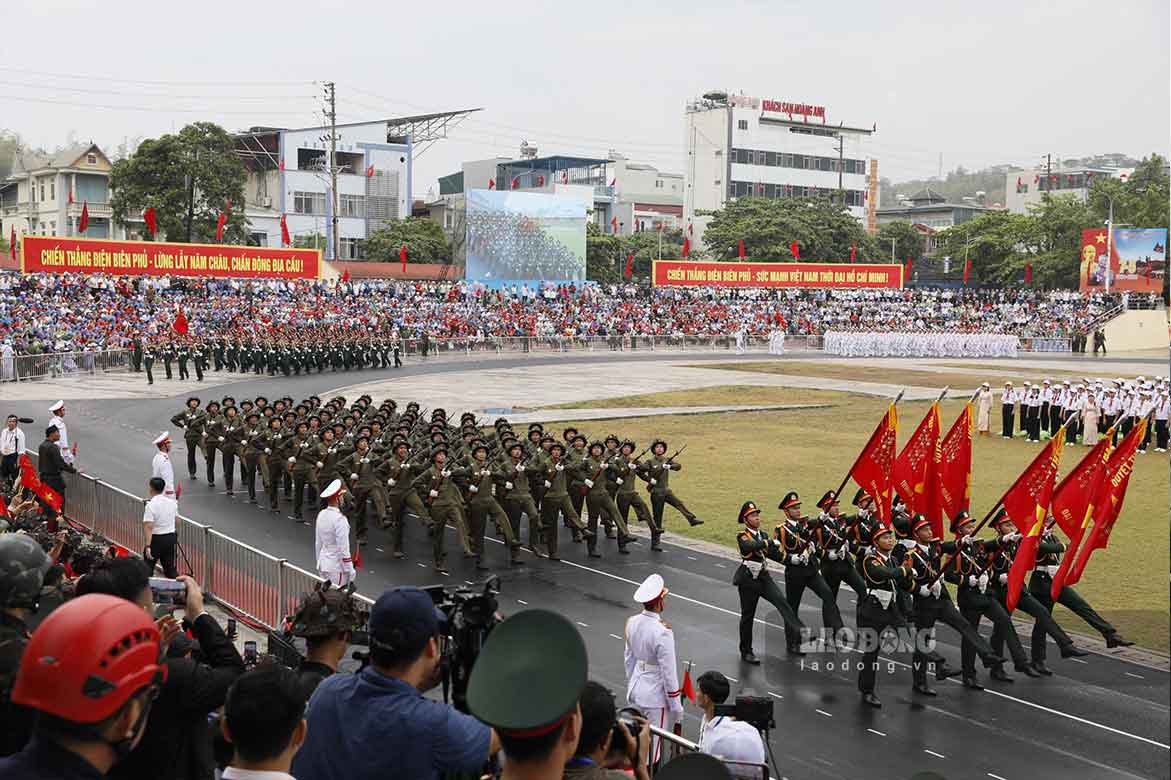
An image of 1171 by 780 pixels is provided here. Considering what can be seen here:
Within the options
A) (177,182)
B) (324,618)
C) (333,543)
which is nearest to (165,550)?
(333,543)

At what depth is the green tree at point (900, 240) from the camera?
89625 millimetres

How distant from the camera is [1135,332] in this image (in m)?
57.9

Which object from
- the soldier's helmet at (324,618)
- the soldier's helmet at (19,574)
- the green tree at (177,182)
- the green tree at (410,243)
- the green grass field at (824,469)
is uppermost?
the green tree at (177,182)

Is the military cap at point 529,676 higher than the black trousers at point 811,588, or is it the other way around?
the military cap at point 529,676

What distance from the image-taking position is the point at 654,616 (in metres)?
7.12

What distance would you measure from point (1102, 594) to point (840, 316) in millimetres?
51911

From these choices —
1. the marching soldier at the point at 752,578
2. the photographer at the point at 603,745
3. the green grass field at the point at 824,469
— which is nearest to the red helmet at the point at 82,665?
the photographer at the point at 603,745

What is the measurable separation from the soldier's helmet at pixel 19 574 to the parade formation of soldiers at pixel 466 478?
29.7 feet

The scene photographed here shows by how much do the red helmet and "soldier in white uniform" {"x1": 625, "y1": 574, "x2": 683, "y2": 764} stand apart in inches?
184

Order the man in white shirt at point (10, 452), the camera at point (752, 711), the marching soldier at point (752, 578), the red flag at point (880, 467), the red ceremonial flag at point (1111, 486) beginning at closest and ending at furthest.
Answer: the camera at point (752, 711) → the marching soldier at point (752, 578) → the red ceremonial flag at point (1111, 486) → the red flag at point (880, 467) → the man in white shirt at point (10, 452)

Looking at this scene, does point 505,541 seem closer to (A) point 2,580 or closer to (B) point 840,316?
(A) point 2,580

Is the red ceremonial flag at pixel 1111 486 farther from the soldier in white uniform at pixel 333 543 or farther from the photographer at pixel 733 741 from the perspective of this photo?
the soldier in white uniform at pixel 333 543

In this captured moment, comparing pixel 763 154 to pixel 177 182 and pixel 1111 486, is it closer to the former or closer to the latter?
pixel 177 182

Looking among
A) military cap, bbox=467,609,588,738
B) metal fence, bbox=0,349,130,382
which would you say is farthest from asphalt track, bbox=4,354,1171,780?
metal fence, bbox=0,349,130,382
